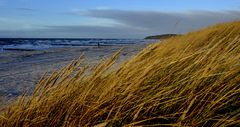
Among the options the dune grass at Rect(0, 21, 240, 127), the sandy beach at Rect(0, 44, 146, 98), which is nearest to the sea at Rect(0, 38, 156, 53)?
the sandy beach at Rect(0, 44, 146, 98)

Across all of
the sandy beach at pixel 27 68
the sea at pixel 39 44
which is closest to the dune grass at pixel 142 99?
the sandy beach at pixel 27 68

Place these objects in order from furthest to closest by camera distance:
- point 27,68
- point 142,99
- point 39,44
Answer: point 39,44 < point 27,68 < point 142,99

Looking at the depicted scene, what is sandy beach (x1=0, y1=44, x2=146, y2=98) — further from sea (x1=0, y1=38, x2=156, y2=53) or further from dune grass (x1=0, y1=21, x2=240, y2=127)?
sea (x1=0, y1=38, x2=156, y2=53)

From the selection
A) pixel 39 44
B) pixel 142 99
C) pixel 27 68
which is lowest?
pixel 39 44

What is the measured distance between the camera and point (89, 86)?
264cm

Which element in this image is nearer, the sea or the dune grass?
the dune grass

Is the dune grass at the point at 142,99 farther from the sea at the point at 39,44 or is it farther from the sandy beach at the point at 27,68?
the sea at the point at 39,44

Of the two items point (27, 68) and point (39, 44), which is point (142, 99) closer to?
point (27, 68)

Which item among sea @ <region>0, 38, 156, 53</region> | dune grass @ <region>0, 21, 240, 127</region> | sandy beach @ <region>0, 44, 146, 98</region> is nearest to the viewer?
dune grass @ <region>0, 21, 240, 127</region>

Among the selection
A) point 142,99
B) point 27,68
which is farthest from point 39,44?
point 142,99

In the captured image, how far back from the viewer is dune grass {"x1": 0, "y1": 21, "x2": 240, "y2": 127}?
2311mm

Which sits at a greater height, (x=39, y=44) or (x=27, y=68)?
(x=27, y=68)

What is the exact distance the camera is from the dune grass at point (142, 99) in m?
2.31

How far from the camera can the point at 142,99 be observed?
2.35 m
